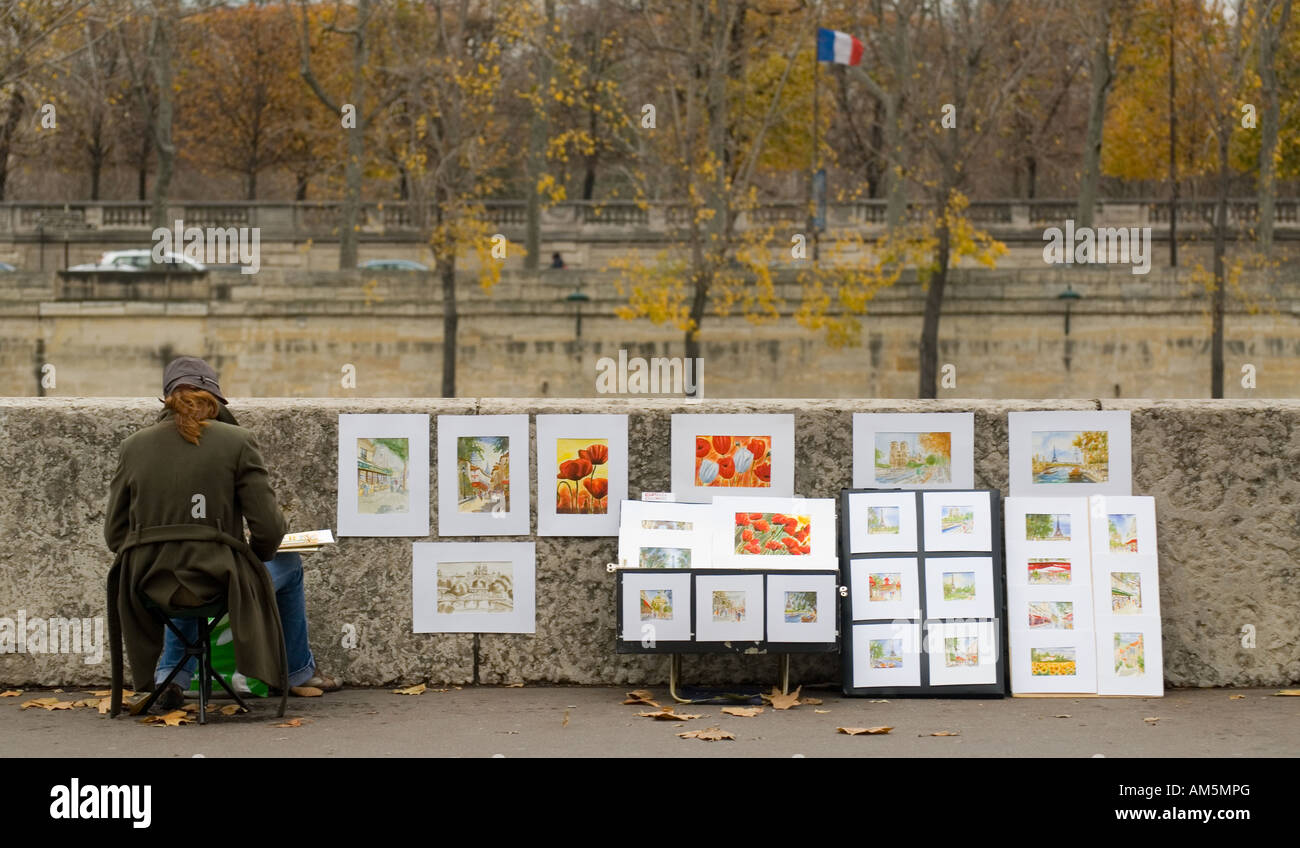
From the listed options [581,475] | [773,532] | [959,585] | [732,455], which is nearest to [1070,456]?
[959,585]

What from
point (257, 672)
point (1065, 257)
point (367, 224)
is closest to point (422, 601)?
point (257, 672)

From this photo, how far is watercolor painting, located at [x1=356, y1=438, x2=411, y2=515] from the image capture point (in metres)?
7.07

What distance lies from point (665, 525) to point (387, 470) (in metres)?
1.32

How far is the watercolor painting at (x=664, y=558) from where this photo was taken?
6.68 m

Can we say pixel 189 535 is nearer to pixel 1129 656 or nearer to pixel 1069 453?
pixel 1069 453

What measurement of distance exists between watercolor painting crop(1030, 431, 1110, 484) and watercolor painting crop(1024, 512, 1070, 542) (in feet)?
0.61

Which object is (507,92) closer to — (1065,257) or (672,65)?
(672,65)

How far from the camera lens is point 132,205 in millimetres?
44375

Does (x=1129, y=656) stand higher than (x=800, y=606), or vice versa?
(x=800, y=606)

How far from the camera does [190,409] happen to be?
20.4ft

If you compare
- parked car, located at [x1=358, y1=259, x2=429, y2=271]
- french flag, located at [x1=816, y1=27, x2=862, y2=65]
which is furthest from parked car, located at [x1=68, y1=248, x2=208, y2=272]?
french flag, located at [x1=816, y1=27, x2=862, y2=65]

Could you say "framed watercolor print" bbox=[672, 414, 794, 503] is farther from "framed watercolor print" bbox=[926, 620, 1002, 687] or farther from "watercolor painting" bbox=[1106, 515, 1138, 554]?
"watercolor painting" bbox=[1106, 515, 1138, 554]

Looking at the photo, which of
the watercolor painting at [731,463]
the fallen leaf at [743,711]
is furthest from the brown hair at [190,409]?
the fallen leaf at [743,711]

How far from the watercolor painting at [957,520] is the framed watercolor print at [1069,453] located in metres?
0.29
